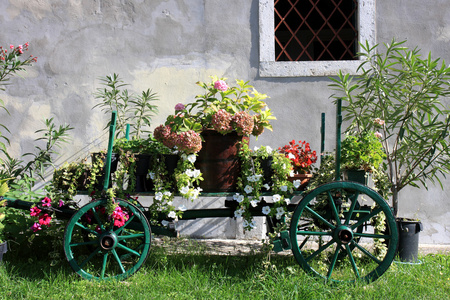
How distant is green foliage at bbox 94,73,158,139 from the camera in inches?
154

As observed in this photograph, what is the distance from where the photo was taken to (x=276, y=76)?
411 centimetres

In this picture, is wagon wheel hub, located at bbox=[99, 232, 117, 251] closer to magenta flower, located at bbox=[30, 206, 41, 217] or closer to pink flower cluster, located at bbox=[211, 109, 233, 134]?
magenta flower, located at bbox=[30, 206, 41, 217]

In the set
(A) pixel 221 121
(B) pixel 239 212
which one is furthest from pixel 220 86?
(B) pixel 239 212

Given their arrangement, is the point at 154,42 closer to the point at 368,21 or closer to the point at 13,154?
the point at 13,154

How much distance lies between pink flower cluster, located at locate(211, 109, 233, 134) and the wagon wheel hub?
3.21 ft

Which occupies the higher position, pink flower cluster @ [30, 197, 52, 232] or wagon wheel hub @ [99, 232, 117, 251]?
pink flower cluster @ [30, 197, 52, 232]

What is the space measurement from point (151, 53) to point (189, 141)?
6.08 ft

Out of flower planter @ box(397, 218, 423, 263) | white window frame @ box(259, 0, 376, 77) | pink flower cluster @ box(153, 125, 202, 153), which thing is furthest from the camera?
white window frame @ box(259, 0, 376, 77)

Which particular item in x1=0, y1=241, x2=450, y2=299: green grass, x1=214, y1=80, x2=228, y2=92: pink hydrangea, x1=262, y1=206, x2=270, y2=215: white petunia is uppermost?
x1=214, y1=80, x2=228, y2=92: pink hydrangea

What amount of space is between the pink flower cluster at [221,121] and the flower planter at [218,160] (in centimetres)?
7

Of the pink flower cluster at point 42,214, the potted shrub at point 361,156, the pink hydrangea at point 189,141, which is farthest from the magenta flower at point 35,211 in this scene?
the potted shrub at point 361,156

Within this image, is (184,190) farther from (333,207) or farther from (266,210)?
(333,207)

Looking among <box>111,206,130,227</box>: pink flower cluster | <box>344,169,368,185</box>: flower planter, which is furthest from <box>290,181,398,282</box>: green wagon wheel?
<box>111,206,130,227</box>: pink flower cluster

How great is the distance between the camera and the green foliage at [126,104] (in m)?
3.91
